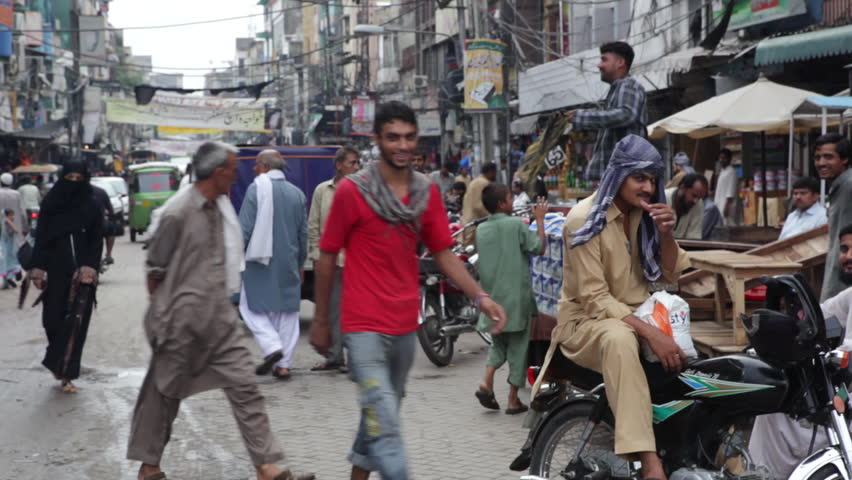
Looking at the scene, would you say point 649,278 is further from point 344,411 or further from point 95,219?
point 95,219

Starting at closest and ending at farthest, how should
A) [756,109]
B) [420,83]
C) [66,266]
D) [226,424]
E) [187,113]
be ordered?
[226,424], [66,266], [756,109], [187,113], [420,83]

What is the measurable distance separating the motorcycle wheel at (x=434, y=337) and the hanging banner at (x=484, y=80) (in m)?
12.8

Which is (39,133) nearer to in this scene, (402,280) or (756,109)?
(756,109)

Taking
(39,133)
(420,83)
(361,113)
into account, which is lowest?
(39,133)

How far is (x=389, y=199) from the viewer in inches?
188

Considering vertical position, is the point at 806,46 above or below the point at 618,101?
above

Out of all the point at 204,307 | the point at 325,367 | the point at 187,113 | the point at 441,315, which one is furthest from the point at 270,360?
the point at 187,113

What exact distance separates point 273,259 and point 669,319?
5.32 meters

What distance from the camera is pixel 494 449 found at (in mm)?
6988

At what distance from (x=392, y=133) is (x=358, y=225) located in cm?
42

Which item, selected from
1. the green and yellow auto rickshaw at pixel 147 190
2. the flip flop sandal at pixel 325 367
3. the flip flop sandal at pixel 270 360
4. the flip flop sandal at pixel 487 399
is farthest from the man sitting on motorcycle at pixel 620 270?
the green and yellow auto rickshaw at pixel 147 190

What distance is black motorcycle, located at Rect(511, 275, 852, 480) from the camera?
13.8 ft

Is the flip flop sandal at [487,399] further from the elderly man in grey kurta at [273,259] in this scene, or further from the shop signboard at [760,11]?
the shop signboard at [760,11]

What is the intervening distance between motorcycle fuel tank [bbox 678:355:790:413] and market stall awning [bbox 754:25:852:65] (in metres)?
10.5
